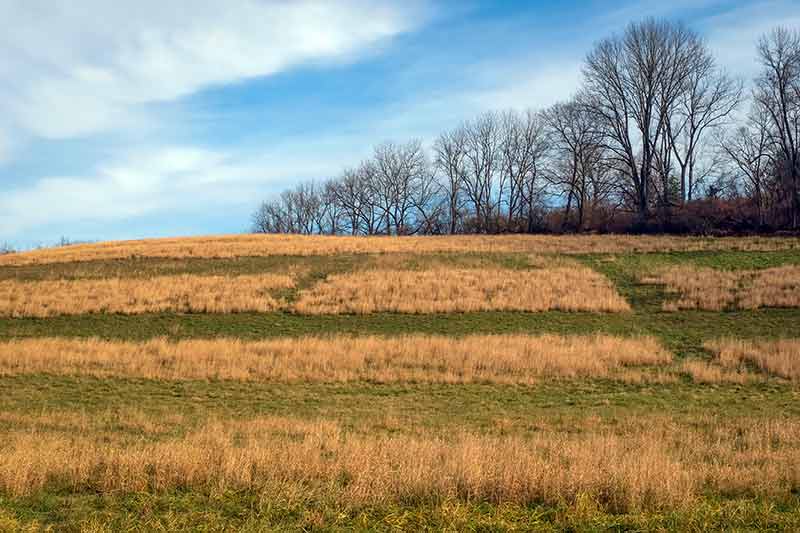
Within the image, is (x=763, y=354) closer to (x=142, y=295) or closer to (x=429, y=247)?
(x=142, y=295)

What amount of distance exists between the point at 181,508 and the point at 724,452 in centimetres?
715

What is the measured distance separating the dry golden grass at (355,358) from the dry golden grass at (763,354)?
1.70 m

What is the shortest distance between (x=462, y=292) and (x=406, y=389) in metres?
13.8

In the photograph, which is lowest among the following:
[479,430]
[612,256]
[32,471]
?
[479,430]

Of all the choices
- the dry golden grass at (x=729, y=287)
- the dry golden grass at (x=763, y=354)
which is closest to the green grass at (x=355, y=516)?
the dry golden grass at (x=763, y=354)

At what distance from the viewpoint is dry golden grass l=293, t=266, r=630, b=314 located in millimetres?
28031

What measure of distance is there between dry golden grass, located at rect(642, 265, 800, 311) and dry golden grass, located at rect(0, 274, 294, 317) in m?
18.3

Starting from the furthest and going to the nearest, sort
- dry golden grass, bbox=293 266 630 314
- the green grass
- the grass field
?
dry golden grass, bbox=293 266 630 314 < the grass field < the green grass

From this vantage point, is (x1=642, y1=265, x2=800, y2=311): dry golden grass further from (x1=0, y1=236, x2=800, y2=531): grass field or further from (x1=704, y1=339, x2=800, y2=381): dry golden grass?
(x1=704, y1=339, x2=800, y2=381): dry golden grass

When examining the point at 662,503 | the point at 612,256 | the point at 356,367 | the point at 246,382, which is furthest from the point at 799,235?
the point at 662,503

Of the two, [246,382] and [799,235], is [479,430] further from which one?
[799,235]

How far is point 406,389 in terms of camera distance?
1706 cm

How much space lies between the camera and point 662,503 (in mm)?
6305

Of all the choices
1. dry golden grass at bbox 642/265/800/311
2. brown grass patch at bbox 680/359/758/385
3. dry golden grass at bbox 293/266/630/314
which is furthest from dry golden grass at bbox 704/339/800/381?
dry golden grass at bbox 293/266/630/314
